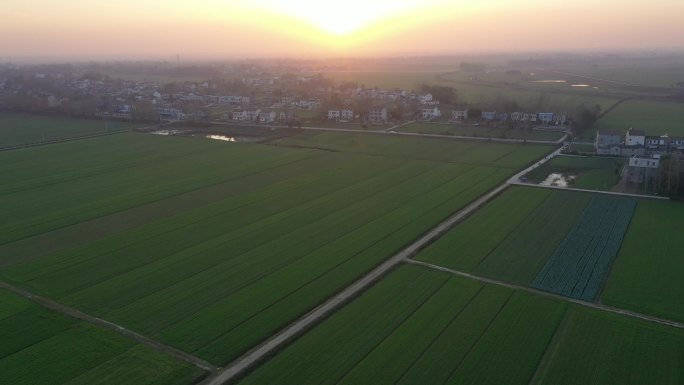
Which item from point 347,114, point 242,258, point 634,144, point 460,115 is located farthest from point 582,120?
point 242,258

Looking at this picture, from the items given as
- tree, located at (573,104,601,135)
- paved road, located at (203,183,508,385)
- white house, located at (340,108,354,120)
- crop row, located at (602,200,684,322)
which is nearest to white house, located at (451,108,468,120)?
tree, located at (573,104,601,135)

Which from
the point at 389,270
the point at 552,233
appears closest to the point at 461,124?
the point at 552,233

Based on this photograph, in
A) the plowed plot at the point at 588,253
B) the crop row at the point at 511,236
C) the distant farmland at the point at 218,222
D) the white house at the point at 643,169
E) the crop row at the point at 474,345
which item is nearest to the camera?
the crop row at the point at 474,345

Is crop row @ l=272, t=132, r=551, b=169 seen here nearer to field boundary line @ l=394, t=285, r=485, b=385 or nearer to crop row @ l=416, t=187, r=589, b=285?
crop row @ l=416, t=187, r=589, b=285

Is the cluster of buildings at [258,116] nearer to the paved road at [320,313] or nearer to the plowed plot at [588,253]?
the paved road at [320,313]

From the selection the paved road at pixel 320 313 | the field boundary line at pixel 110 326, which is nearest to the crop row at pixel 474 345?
the paved road at pixel 320 313
